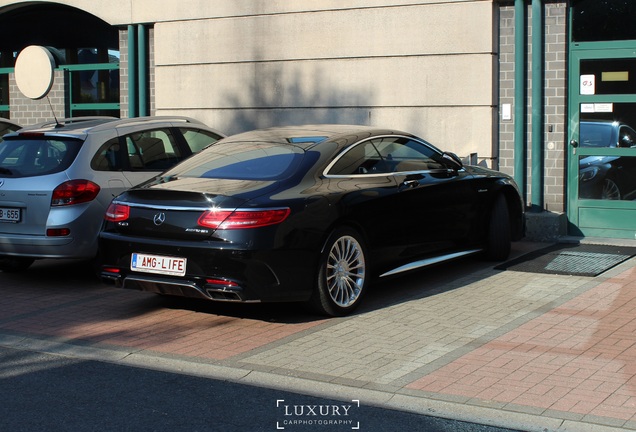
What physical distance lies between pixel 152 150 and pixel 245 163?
230 cm

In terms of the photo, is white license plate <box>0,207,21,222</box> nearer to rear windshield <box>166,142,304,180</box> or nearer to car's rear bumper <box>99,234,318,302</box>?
rear windshield <box>166,142,304,180</box>

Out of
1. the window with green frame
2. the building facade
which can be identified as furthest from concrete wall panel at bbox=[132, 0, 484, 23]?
the window with green frame

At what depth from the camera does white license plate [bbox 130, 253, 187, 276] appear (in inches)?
299

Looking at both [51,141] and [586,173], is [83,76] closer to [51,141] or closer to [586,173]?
[51,141]

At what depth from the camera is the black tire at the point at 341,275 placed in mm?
7848

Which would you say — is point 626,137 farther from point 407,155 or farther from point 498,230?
point 407,155

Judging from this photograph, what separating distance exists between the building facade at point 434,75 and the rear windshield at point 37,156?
15.1ft

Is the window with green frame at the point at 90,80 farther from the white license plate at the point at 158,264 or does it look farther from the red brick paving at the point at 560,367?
the red brick paving at the point at 560,367

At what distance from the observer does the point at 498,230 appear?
10422 millimetres

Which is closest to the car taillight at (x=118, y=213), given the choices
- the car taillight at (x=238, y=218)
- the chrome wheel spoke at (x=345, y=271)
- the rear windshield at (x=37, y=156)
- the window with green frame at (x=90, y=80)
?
the car taillight at (x=238, y=218)

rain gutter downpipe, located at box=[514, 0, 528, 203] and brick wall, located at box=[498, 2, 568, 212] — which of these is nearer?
brick wall, located at box=[498, 2, 568, 212]

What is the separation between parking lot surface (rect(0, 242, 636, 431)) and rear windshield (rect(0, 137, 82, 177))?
3.92 ft

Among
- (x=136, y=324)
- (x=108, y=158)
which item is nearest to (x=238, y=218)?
(x=136, y=324)

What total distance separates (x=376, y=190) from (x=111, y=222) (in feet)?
7.55
